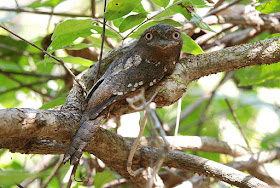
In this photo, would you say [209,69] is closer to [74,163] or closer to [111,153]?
[111,153]

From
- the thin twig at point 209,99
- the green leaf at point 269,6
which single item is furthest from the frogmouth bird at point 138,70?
the thin twig at point 209,99

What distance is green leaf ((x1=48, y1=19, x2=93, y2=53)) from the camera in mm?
1562

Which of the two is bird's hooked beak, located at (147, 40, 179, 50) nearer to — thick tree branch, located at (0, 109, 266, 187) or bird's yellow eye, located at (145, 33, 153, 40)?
bird's yellow eye, located at (145, 33, 153, 40)

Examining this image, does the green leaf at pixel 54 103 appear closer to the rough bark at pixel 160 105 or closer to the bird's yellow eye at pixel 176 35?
the rough bark at pixel 160 105

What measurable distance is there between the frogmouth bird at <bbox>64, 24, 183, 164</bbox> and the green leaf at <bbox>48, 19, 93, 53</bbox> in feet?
0.73

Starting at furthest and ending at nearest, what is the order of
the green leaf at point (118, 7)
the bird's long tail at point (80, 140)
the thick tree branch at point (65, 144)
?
the green leaf at point (118, 7) → the bird's long tail at point (80, 140) → the thick tree branch at point (65, 144)

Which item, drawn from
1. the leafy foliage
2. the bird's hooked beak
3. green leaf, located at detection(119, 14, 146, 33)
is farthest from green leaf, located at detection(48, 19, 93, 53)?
the bird's hooked beak

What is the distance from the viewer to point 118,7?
1.55 m

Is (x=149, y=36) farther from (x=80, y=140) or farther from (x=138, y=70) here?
(x=80, y=140)

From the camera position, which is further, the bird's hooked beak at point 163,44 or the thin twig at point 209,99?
the thin twig at point 209,99

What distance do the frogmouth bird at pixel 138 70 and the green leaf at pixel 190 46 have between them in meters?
0.17

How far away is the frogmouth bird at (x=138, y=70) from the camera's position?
156 cm

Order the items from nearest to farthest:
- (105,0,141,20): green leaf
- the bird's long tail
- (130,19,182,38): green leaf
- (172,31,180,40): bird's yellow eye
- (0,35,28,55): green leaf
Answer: the bird's long tail → (105,0,141,20): green leaf → (172,31,180,40): bird's yellow eye → (130,19,182,38): green leaf → (0,35,28,55): green leaf

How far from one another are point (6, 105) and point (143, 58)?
89.4 inches
